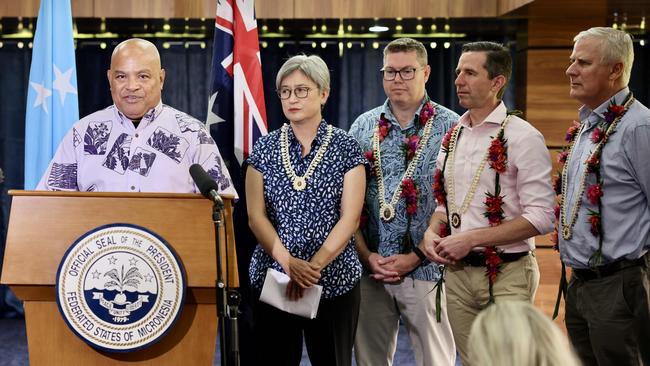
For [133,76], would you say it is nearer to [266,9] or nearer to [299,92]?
[299,92]

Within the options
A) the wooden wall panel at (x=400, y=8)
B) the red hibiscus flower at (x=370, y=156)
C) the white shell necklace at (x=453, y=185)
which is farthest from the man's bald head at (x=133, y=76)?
the wooden wall panel at (x=400, y=8)

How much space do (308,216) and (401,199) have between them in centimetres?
52

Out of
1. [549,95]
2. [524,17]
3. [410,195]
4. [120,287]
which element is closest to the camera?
[120,287]

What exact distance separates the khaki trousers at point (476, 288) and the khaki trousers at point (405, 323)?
0.88 feet

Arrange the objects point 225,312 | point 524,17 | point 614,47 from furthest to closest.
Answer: point 524,17, point 614,47, point 225,312

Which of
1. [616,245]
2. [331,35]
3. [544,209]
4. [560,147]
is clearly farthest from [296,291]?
[331,35]

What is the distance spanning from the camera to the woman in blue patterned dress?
3336mm

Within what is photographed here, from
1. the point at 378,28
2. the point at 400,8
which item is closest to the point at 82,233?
the point at 400,8

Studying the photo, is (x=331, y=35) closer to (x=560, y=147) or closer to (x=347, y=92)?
(x=347, y=92)

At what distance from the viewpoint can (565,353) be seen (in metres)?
1.13

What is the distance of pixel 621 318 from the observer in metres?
3.04

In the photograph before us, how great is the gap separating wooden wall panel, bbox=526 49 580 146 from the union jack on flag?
207cm

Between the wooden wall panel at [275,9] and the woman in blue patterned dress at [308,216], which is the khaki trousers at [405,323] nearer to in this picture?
the woman in blue patterned dress at [308,216]

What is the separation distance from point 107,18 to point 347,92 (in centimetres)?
209
